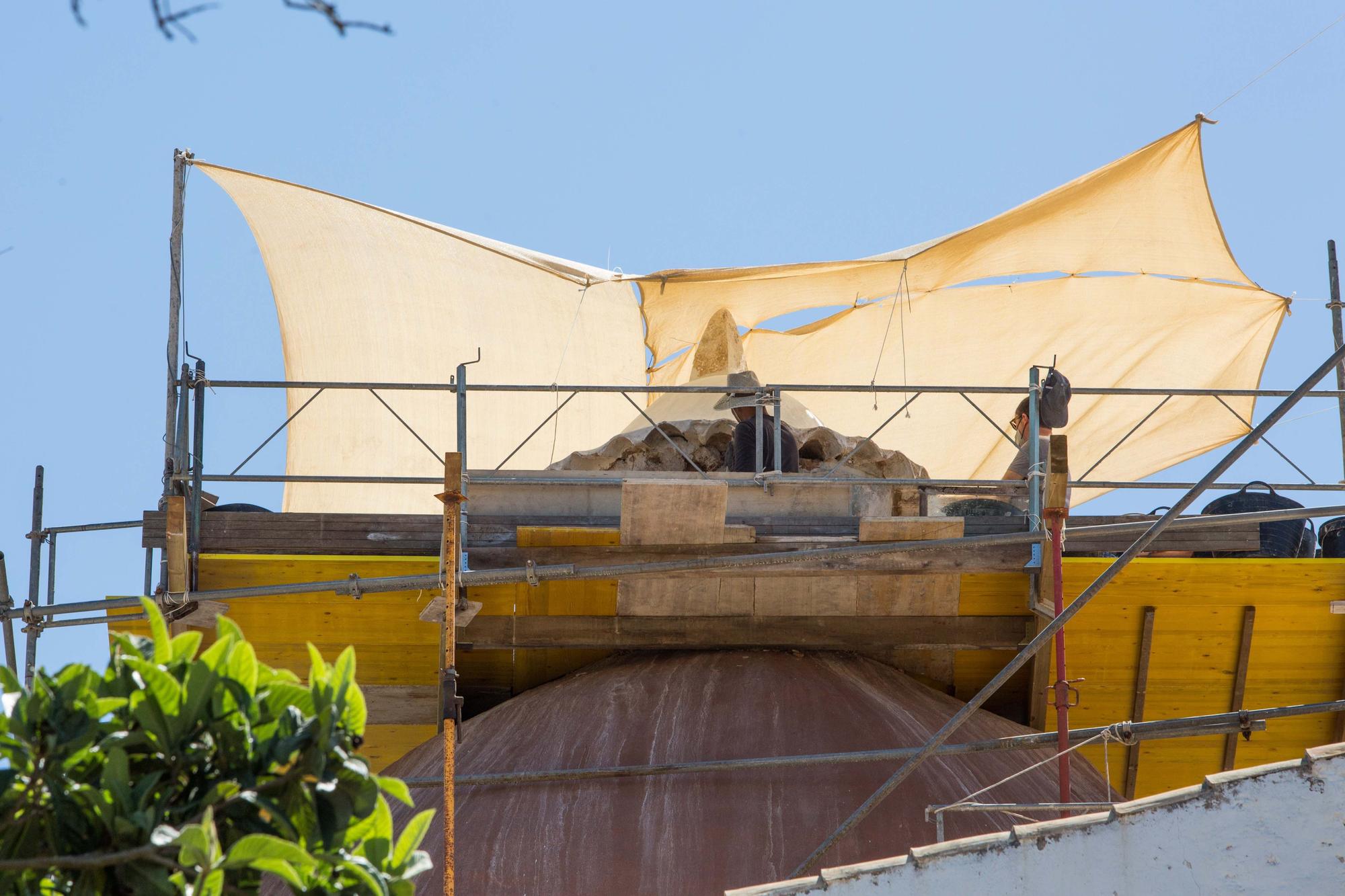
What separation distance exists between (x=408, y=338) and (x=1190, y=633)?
31.7ft

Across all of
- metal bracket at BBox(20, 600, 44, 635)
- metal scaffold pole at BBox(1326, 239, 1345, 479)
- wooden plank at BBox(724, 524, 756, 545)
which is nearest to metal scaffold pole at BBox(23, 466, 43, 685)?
metal bracket at BBox(20, 600, 44, 635)

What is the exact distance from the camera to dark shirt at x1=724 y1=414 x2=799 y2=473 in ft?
36.0

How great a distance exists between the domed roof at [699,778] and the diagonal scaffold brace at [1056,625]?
280 millimetres

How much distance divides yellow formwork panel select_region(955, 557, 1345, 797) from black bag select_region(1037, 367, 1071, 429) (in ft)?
4.09

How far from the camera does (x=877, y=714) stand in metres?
9.28

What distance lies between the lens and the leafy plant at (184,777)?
3590mm

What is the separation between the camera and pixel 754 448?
10961mm

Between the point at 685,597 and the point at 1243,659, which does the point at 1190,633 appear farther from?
the point at 685,597

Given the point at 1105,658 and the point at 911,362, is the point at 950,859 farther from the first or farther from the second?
the point at 911,362

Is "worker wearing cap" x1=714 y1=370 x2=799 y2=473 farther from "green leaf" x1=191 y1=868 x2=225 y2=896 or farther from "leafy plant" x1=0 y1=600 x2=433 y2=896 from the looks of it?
"green leaf" x1=191 y1=868 x2=225 y2=896

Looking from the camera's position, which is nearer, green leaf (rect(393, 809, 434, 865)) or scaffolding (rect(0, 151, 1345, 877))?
green leaf (rect(393, 809, 434, 865))

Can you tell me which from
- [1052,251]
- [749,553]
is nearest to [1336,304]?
[1052,251]

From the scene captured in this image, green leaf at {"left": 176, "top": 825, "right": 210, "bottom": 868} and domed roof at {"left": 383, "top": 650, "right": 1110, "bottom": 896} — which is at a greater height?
green leaf at {"left": 176, "top": 825, "right": 210, "bottom": 868}

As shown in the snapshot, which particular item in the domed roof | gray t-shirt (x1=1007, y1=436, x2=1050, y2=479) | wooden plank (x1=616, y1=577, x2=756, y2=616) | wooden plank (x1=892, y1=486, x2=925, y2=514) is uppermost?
gray t-shirt (x1=1007, y1=436, x2=1050, y2=479)
